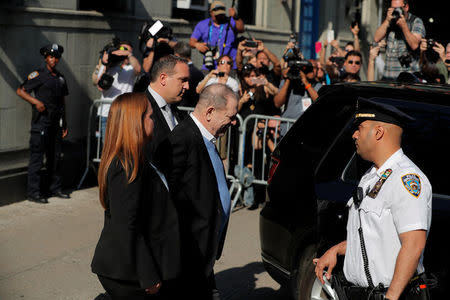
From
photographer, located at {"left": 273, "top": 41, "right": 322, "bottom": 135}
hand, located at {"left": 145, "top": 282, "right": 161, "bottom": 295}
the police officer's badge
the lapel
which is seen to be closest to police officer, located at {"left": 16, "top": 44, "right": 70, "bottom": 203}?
photographer, located at {"left": 273, "top": 41, "right": 322, "bottom": 135}

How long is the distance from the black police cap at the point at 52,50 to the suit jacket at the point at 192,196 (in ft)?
17.3

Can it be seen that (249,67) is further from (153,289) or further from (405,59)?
(153,289)

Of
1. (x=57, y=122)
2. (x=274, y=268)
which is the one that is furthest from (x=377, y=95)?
(x=57, y=122)

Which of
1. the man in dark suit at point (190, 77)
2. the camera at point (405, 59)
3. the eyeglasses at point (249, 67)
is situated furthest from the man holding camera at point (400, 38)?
the man in dark suit at point (190, 77)

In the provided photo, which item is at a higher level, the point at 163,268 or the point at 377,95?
the point at 377,95

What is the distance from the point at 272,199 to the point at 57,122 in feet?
15.3

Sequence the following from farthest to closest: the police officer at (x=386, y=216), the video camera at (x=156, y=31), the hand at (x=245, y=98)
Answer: the video camera at (x=156, y=31)
the hand at (x=245, y=98)
the police officer at (x=386, y=216)

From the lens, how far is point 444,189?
184 inches

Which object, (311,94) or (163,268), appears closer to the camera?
(163,268)

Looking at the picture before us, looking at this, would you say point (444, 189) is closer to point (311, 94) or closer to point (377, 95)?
point (377, 95)

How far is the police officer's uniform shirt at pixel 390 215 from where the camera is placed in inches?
135

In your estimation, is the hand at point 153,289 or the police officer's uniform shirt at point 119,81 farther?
the police officer's uniform shirt at point 119,81

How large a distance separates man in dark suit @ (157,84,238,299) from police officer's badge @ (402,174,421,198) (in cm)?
129

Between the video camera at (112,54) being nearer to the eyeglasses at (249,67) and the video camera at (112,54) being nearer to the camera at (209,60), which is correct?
the camera at (209,60)
